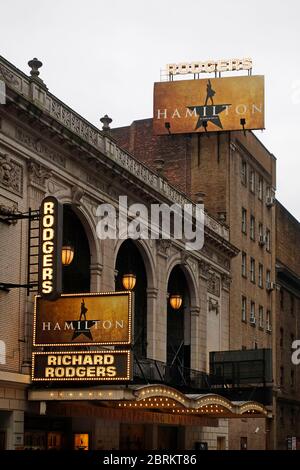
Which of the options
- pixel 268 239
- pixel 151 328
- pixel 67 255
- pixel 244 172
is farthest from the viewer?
pixel 268 239

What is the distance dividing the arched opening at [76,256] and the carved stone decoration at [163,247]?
6.87 metres

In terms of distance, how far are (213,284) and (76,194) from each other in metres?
18.5

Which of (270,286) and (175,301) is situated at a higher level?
(270,286)

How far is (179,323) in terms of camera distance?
48.9m

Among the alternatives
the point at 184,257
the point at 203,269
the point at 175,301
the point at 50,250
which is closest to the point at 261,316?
the point at 203,269

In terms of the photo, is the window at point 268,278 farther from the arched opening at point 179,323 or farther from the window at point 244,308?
the arched opening at point 179,323

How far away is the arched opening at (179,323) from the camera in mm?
47656

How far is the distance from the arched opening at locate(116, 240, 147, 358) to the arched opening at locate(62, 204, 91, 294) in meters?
3.78

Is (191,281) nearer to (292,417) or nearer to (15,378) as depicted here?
(15,378)

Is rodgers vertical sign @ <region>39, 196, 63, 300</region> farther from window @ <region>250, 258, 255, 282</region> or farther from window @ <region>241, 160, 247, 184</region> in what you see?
window @ <region>250, 258, 255, 282</region>

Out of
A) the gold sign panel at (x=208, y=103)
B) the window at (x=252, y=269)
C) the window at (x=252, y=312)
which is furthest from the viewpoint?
the window at (x=252, y=269)

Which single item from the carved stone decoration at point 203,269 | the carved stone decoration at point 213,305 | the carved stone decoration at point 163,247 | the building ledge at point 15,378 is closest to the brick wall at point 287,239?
the carved stone decoration at point 213,305

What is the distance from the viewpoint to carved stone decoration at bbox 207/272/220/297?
51.8 metres

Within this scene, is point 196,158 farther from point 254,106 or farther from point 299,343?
point 299,343
